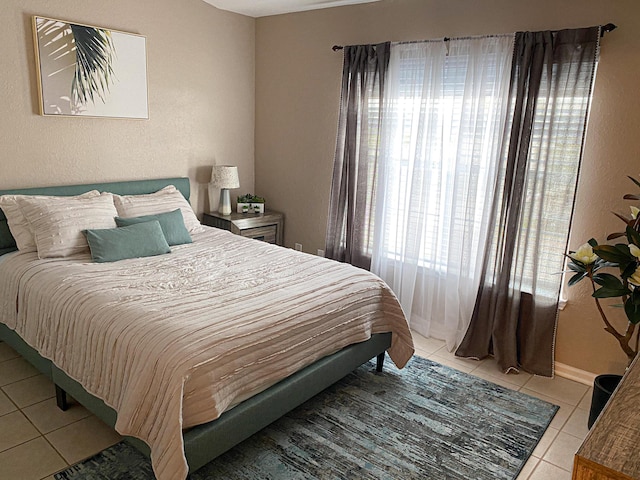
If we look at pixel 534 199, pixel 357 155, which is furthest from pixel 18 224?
pixel 534 199

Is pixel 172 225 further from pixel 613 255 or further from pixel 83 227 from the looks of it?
pixel 613 255

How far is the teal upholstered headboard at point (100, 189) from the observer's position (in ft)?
10.9

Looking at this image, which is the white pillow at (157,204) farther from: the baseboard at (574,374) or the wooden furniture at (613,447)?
the wooden furniture at (613,447)

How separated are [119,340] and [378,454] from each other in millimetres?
1387

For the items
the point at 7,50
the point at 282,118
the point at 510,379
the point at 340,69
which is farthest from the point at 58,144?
the point at 510,379

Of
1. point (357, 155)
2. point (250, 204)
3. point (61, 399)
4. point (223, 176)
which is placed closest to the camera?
point (61, 399)

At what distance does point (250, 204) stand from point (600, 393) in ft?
10.9

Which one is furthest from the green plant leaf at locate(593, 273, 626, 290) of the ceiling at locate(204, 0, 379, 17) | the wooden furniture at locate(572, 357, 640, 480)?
the ceiling at locate(204, 0, 379, 17)

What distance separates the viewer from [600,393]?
2672mm

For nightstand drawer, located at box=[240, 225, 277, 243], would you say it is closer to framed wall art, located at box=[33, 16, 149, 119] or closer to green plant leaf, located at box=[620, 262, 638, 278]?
framed wall art, located at box=[33, 16, 149, 119]

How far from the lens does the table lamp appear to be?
14.7ft

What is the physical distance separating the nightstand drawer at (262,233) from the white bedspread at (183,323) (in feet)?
3.32

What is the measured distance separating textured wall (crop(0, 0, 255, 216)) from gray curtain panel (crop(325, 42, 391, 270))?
3.99ft

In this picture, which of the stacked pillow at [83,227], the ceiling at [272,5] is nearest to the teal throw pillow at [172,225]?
the stacked pillow at [83,227]
